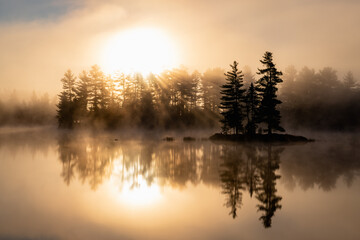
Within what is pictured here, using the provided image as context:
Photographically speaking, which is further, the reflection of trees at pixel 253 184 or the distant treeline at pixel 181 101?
the distant treeline at pixel 181 101

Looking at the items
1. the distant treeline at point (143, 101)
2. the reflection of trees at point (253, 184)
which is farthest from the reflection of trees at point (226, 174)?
the distant treeline at point (143, 101)

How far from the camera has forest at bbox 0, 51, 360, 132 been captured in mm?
79312

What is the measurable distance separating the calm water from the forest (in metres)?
58.7

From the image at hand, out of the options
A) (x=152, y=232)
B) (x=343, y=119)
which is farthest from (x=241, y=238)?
(x=343, y=119)

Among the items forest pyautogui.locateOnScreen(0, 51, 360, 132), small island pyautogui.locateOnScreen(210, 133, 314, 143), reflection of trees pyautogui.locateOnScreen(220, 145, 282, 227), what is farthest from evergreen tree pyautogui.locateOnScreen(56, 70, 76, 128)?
reflection of trees pyautogui.locateOnScreen(220, 145, 282, 227)

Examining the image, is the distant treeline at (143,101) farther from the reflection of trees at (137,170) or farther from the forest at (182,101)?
the reflection of trees at (137,170)

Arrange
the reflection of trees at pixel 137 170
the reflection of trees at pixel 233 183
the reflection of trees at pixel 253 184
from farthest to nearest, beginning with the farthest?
the reflection of trees at pixel 137 170 → the reflection of trees at pixel 233 183 → the reflection of trees at pixel 253 184

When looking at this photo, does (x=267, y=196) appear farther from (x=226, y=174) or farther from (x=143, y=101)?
(x=143, y=101)

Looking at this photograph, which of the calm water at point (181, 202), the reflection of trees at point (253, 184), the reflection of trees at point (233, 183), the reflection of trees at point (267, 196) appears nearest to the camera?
the calm water at point (181, 202)

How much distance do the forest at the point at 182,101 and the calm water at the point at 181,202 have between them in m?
58.7

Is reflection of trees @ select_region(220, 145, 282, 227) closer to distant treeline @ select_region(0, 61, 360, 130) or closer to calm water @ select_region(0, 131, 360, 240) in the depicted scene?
calm water @ select_region(0, 131, 360, 240)

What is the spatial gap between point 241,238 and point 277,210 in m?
3.15

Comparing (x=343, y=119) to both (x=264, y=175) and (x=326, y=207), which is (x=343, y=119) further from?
(x=326, y=207)

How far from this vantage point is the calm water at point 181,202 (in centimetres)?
950
